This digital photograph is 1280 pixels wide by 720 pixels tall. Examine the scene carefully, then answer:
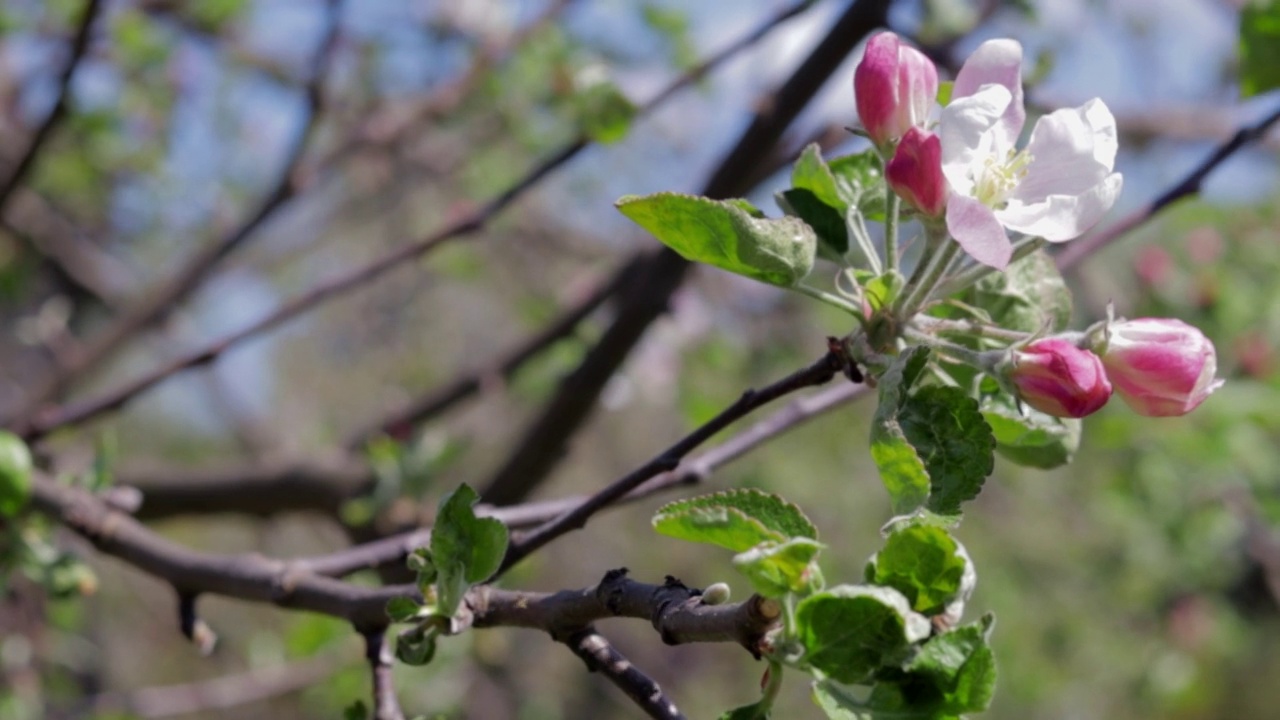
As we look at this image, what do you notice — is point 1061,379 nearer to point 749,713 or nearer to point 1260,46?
point 749,713

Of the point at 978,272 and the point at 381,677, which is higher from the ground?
the point at 978,272

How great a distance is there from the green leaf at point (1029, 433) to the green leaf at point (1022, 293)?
0.27ft

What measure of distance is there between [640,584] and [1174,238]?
3.91 meters

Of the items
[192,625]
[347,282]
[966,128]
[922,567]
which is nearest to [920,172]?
[966,128]

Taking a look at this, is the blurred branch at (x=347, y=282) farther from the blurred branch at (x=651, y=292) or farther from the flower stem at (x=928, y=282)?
the flower stem at (x=928, y=282)

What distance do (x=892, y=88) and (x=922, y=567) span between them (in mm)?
368

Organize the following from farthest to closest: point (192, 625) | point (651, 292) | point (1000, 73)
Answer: point (651, 292) → point (192, 625) → point (1000, 73)

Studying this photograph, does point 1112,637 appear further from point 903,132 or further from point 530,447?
point 903,132

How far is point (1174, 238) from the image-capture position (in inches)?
156

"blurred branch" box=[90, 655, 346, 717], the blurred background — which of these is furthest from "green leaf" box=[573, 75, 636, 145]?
"blurred branch" box=[90, 655, 346, 717]

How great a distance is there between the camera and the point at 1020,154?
799mm

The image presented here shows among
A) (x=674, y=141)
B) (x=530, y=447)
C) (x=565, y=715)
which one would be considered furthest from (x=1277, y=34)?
(x=565, y=715)

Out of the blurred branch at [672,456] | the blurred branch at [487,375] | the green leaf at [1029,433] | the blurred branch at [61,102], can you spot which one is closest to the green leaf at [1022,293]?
the green leaf at [1029,433]

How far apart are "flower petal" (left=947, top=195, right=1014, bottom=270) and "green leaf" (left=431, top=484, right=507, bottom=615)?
36 cm
